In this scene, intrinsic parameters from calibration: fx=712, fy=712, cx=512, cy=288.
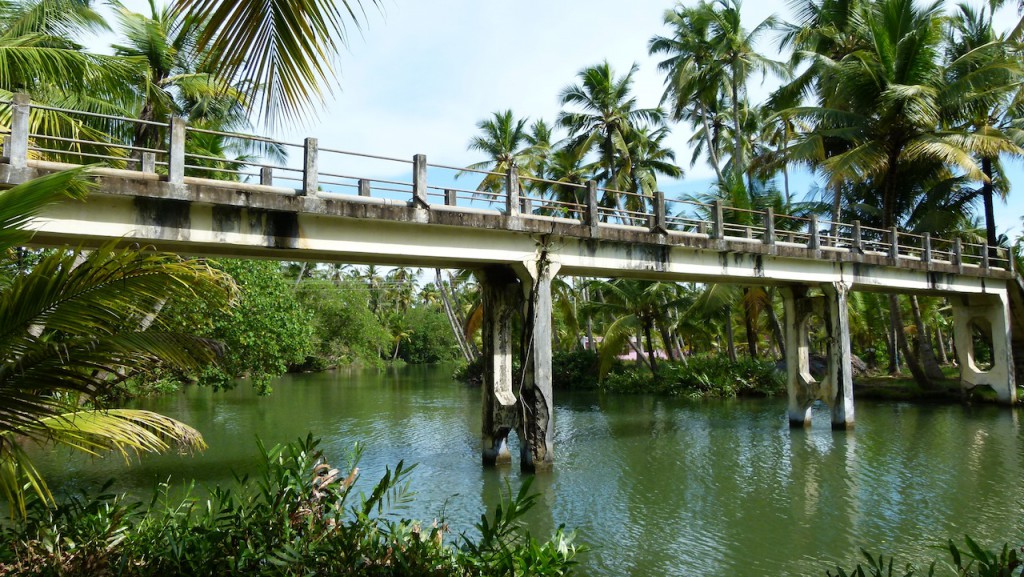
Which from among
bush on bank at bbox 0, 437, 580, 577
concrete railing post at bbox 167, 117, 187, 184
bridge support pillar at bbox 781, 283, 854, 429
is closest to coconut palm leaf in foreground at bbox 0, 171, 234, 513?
bush on bank at bbox 0, 437, 580, 577

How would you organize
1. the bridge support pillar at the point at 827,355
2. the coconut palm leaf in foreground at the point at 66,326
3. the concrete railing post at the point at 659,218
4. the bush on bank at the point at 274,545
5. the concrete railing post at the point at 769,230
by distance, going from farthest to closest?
the bridge support pillar at the point at 827,355 < the concrete railing post at the point at 769,230 < the concrete railing post at the point at 659,218 < the bush on bank at the point at 274,545 < the coconut palm leaf in foreground at the point at 66,326

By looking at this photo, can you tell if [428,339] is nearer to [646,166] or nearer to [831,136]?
[646,166]

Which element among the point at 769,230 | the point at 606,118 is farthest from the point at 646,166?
the point at 769,230

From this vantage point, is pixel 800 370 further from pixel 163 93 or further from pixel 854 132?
pixel 163 93

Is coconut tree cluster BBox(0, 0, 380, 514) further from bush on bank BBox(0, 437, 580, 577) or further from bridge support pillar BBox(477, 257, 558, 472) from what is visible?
bridge support pillar BBox(477, 257, 558, 472)

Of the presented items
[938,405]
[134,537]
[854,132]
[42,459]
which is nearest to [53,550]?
[134,537]

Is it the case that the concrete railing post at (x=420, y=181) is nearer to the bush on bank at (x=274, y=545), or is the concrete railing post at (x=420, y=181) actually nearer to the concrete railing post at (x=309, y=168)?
the concrete railing post at (x=309, y=168)

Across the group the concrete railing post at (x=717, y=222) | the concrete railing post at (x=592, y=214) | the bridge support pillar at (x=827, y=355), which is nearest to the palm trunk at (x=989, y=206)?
the bridge support pillar at (x=827, y=355)

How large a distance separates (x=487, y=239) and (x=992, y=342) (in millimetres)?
19292

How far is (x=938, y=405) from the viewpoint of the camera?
22.7 m

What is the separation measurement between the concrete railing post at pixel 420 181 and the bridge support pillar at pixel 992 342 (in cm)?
1977

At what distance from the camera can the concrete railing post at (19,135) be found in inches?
316

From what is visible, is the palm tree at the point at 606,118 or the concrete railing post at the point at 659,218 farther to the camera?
the palm tree at the point at 606,118

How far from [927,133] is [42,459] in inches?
937
